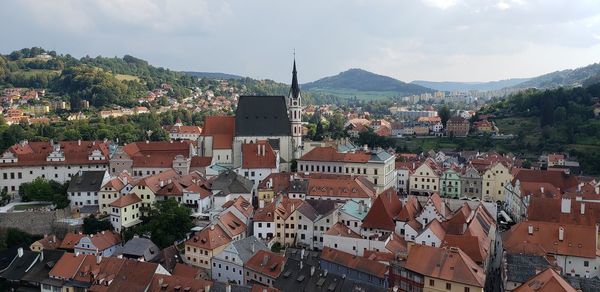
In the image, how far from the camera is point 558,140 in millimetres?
88938

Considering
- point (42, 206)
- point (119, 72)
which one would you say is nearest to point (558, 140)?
point (42, 206)

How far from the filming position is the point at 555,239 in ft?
116

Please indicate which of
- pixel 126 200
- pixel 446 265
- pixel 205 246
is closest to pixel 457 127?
pixel 126 200

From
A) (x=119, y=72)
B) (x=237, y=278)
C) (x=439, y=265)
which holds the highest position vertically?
(x=119, y=72)

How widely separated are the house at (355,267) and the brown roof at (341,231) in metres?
2.51

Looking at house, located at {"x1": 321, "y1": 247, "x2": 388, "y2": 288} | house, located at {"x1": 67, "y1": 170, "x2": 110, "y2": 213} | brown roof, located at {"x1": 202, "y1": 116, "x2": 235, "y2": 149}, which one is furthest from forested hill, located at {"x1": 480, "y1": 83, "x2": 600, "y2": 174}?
house, located at {"x1": 67, "y1": 170, "x2": 110, "y2": 213}

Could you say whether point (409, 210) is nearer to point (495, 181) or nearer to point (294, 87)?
point (495, 181)

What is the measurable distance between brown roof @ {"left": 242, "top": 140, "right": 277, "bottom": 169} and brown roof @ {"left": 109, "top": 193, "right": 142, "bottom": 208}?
13748 millimetres

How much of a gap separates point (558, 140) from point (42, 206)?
80830 mm

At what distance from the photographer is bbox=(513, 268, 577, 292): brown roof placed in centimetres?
2672

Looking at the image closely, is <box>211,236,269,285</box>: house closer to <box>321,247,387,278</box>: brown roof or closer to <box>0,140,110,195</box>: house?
<box>321,247,387,278</box>: brown roof

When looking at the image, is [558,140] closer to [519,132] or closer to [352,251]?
[519,132]

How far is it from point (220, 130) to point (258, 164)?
9180mm

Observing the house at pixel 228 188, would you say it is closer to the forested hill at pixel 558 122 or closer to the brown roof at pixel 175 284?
the brown roof at pixel 175 284
